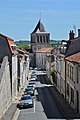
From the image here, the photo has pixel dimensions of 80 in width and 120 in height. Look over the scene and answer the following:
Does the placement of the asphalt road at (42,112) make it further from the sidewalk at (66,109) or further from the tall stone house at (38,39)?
the tall stone house at (38,39)

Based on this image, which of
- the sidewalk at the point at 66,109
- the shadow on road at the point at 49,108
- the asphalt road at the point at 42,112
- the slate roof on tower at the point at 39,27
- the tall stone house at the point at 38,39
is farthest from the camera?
the slate roof on tower at the point at 39,27

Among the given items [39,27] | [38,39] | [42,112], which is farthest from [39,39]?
[42,112]

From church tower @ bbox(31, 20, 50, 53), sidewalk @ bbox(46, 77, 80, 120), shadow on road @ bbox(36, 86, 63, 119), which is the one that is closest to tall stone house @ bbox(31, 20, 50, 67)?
church tower @ bbox(31, 20, 50, 53)

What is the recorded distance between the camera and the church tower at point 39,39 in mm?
152387

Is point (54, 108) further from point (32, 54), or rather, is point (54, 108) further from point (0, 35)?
point (32, 54)

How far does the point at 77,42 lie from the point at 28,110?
14.2 meters

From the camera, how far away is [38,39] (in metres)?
152

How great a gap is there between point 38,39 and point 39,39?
45 centimetres

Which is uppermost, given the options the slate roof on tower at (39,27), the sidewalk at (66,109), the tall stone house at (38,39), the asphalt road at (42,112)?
the slate roof on tower at (39,27)

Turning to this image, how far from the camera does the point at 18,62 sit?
56.1 m

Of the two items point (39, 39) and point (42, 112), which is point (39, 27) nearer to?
point (39, 39)

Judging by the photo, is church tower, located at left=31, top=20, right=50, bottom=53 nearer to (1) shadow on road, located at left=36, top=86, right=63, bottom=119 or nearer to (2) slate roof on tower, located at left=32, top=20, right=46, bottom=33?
(2) slate roof on tower, located at left=32, top=20, right=46, bottom=33

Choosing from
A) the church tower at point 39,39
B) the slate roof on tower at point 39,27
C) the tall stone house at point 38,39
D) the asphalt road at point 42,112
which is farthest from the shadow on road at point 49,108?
the slate roof on tower at point 39,27

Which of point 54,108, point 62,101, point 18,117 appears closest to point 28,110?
point 54,108
